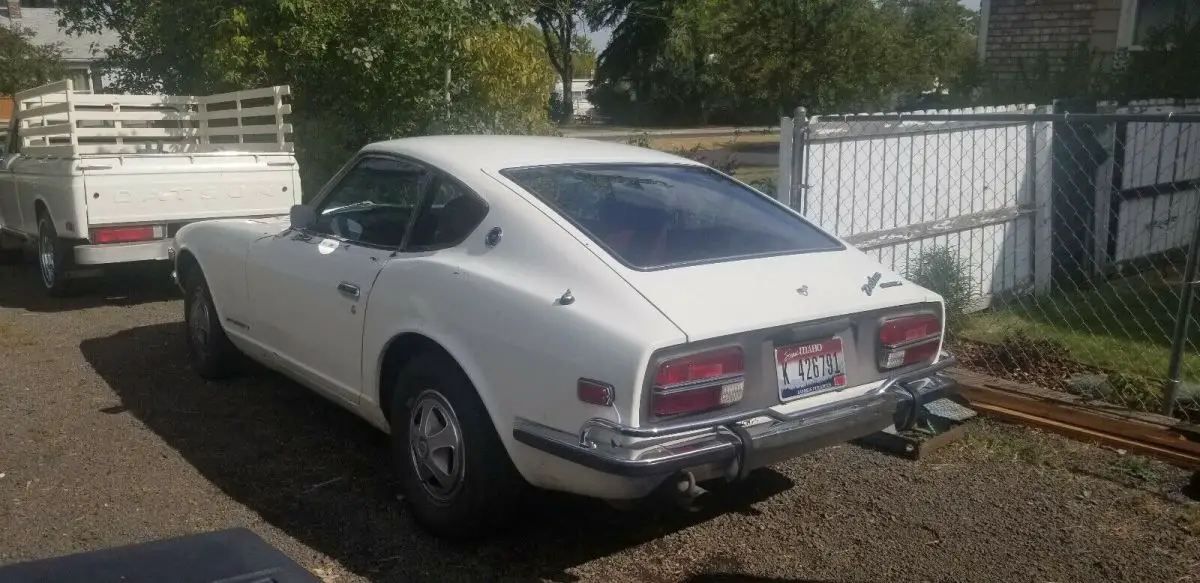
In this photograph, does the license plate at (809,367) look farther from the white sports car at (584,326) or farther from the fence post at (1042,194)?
the fence post at (1042,194)

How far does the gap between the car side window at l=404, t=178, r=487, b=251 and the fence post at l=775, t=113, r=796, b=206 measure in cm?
281

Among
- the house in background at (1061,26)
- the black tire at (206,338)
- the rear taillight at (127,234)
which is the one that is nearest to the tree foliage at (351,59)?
the rear taillight at (127,234)

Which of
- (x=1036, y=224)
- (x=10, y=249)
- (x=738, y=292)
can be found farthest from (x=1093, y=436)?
(x=10, y=249)

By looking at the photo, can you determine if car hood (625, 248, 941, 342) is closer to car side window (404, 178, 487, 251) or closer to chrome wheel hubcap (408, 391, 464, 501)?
car side window (404, 178, 487, 251)

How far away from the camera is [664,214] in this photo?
167 inches

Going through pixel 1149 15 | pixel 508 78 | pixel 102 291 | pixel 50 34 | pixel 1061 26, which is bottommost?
pixel 102 291

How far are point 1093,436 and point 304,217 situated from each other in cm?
401

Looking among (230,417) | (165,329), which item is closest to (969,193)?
(230,417)

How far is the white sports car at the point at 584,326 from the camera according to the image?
3.37 metres

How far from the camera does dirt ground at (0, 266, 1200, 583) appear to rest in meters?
3.87

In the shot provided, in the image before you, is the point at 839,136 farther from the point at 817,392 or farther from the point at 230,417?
the point at 230,417

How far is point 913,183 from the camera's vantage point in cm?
737

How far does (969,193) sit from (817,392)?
15.1ft

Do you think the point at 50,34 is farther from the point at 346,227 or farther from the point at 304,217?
the point at 346,227
